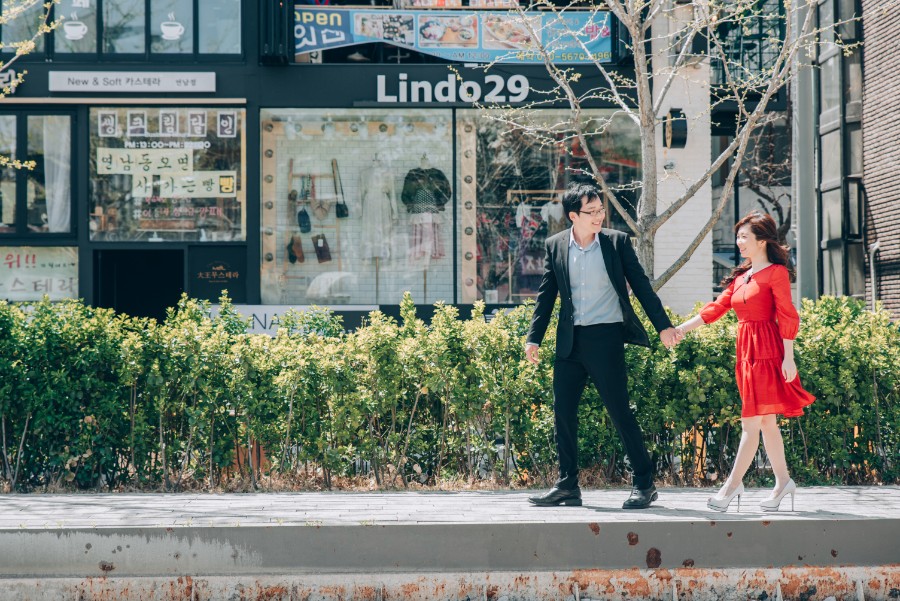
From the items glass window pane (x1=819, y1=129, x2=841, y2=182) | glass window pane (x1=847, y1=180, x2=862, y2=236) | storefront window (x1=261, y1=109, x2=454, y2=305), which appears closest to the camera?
storefront window (x1=261, y1=109, x2=454, y2=305)

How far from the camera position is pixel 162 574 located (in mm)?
4852

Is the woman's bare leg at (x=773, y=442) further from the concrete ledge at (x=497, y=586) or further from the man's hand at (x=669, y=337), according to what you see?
the concrete ledge at (x=497, y=586)

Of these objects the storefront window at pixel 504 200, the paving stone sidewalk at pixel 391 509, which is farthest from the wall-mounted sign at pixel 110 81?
the paving stone sidewalk at pixel 391 509

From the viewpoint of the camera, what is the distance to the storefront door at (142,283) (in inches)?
671

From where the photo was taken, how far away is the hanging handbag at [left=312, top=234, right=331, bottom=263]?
1614cm

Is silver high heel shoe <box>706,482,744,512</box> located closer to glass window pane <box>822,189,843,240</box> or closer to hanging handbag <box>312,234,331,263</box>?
hanging handbag <box>312,234,331,263</box>

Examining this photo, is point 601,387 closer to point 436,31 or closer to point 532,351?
point 532,351

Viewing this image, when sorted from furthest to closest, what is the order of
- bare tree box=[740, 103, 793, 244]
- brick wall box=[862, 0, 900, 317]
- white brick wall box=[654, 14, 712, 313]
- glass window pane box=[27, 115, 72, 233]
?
1. bare tree box=[740, 103, 793, 244]
2. brick wall box=[862, 0, 900, 317]
3. white brick wall box=[654, 14, 712, 313]
4. glass window pane box=[27, 115, 72, 233]

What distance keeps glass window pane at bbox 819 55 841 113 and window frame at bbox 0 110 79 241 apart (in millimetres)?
13983

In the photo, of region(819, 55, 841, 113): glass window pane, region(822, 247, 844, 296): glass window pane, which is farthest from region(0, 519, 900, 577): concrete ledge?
region(819, 55, 841, 113): glass window pane

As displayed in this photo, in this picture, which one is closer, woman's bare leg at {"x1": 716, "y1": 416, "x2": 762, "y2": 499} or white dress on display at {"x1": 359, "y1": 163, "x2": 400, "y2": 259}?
woman's bare leg at {"x1": 716, "y1": 416, "x2": 762, "y2": 499}

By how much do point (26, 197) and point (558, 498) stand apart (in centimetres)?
1264

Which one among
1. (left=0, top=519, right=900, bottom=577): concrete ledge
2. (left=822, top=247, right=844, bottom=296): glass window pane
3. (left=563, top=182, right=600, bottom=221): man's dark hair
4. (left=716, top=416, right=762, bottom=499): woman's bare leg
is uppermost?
(left=822, top=247, right=844, bottom=296): glass window pane

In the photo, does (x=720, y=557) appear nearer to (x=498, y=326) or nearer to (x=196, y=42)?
(x=498, y=326)
